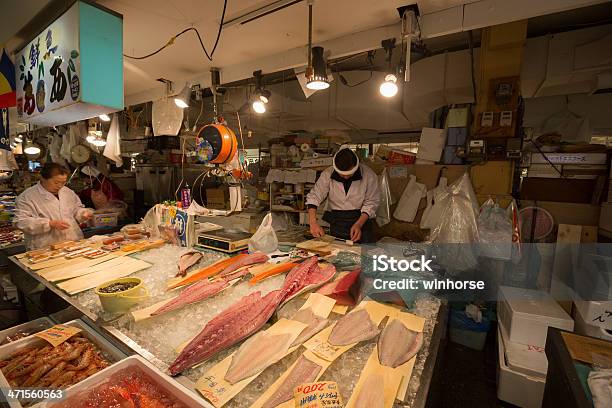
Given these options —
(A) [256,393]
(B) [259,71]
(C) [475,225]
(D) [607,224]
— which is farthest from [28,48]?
(D) [607,224]

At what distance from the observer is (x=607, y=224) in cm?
331

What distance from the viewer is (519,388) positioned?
2.41 m

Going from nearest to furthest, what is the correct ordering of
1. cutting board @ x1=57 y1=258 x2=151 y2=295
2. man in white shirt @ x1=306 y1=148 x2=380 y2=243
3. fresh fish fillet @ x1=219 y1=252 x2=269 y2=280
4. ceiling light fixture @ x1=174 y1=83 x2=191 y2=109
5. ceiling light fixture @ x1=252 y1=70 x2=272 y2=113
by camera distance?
cutting board @ x1=57 y1=258 x2=151 y2=295 < fresh fish fillet @ x1=219 y1=252 x2=269 y2=280 < ceiling light fixture @ x1=252 y1=70 x2=272 y2=113 < man in white shirt @ x1=306 y1=148 x2=380 y2=243 < ceiling light fixture @ x1=174 y1=83 x2=191 y2=109

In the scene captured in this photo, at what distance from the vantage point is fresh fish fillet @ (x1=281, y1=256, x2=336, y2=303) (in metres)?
Answer: 1.69

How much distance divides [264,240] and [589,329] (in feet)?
9.62

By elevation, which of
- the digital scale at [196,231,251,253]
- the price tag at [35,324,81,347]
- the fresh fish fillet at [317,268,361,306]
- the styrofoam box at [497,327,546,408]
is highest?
the digital scale at [196,231,251,253]

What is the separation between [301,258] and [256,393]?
135 cm

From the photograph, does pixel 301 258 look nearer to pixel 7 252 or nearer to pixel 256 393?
pixel 256 393

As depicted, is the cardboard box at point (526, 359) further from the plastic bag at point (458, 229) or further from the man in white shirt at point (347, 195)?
the man in white shirt at point (347, 195)

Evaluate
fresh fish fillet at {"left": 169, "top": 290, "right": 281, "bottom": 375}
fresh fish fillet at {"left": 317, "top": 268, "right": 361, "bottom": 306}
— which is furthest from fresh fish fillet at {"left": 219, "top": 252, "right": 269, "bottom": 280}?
fresh fish fillet at {"left": 317, "top": 268, "right": 361, "bottom": 306}

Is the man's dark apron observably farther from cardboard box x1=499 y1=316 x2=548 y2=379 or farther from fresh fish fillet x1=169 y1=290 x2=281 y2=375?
fresh fish fillet x1=169 y1=290 x2=281 y2=375

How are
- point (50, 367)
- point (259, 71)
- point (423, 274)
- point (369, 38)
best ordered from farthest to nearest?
point (259, 71) → point (369, 38) → point (423, 274) → point (50, 367)

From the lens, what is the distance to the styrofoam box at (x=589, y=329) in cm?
228

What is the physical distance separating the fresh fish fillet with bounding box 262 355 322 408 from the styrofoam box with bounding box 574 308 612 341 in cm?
269
